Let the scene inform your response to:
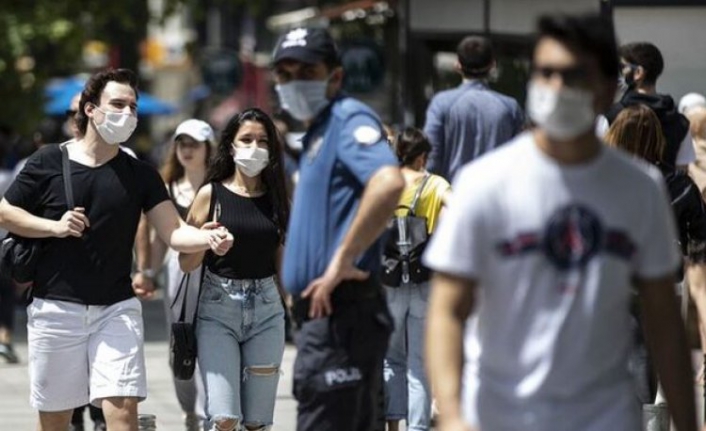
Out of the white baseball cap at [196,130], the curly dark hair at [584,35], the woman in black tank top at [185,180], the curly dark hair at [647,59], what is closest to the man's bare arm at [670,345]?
the curly dark hair at [584,35]

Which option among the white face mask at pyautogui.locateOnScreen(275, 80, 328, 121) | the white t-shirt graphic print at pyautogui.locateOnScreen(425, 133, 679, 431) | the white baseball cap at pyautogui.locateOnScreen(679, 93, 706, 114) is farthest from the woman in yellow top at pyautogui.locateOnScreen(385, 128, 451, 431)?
the white t-shirt graphic print at pyautogui.locateOnScreen(425, 133, 679, 431)

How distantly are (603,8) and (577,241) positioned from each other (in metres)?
6.76

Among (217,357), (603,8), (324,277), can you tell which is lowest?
(217,357)

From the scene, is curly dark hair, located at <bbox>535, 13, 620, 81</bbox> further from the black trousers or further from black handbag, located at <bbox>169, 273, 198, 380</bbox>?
black handbag, located at <bbox>169, 273, 198, 380</bbox>

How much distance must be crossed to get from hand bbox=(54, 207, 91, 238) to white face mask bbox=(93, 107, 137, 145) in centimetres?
35

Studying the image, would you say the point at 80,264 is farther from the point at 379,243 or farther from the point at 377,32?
the point at 377,32

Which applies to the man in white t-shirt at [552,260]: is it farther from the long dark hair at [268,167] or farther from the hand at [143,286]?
the hand at [143,286]

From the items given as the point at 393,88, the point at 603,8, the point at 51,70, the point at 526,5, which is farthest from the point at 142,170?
the point at 51,70

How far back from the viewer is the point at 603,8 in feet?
36.7

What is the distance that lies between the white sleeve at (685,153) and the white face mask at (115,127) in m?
2.79

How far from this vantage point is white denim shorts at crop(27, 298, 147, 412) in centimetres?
763

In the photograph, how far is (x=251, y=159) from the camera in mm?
8398

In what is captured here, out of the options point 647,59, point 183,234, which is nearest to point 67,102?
point 647,59

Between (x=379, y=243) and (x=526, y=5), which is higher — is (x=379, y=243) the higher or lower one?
the lower one
